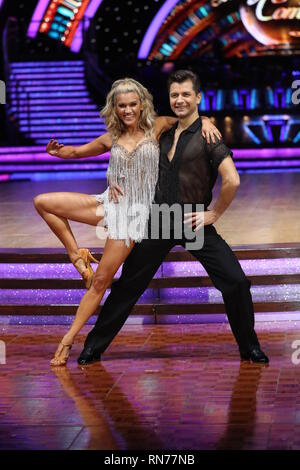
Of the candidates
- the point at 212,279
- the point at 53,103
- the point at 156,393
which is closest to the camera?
the point at 156,393

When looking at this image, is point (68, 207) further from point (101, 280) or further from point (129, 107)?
point (129, 107)

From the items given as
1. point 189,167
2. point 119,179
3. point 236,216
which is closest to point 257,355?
point 189,167

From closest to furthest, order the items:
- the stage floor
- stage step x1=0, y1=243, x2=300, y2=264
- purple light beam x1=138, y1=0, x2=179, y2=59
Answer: stage step x1=0, y1=243, x2=300, y2=264 → the stage floor → purple light beam x1=138, y1=0, x2=179, y2=59

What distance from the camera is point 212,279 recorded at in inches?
208

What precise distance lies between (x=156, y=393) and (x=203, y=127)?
1373 mm

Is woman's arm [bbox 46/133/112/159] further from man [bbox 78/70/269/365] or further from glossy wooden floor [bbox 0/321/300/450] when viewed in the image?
glossy wooden floor [bbox 0/321/300/450]

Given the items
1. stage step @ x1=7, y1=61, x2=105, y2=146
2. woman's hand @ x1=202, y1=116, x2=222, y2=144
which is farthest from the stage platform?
stage step @ x1=7, y1=61, x2=105, y2=146

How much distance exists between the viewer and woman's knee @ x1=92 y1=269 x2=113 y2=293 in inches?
211

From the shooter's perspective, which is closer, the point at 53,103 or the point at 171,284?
the point at 171,284

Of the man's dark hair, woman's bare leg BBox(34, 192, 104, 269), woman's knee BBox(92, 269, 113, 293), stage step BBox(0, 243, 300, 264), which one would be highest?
the man's dark hair

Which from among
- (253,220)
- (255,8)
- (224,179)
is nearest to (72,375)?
(224,179)

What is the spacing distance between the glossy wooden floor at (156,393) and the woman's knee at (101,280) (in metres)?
0.42

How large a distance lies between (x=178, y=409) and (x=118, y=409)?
274mm
